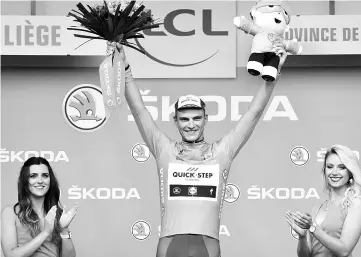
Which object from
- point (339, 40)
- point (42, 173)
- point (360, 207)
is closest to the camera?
point (360, 207)

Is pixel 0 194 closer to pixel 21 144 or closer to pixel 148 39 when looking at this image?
pixel 21 144

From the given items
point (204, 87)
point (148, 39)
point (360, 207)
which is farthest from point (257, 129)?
point (360, 207)

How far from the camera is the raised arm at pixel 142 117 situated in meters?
5.02

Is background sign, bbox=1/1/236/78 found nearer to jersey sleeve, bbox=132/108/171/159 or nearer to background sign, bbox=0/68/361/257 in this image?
background sign, bbox=0/68/361/257

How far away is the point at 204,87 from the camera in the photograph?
6262 millimetres

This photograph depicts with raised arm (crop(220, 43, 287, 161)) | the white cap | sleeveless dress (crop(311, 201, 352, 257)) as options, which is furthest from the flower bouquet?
sleeveless dress (crop(311, 201, 352, 257))

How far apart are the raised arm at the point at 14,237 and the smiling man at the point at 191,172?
60 centimetres

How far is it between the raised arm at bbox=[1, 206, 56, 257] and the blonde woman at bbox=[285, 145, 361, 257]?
1.26 meters

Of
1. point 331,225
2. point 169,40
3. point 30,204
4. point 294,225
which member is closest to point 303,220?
point 294,225

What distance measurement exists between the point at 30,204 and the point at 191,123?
1.00 meters

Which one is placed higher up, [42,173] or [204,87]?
[204,87]

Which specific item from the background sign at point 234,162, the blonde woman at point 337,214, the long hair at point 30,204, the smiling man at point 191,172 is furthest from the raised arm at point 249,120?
the background sign at point 234,162

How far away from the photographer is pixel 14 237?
4.96m

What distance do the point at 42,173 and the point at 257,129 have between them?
A: 1.73 metres
